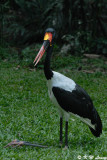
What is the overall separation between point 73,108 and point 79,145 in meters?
0.60

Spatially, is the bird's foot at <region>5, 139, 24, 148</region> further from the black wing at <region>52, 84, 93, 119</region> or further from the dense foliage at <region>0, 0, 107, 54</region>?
the dense foliage at <region>0, 0, 107, 54</region>

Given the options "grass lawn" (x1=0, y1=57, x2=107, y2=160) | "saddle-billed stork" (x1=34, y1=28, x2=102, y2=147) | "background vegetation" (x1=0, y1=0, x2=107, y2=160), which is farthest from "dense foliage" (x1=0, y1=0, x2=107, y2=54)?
"saddle-billed stork" (x1=34, y1=28, x2=102, y2=147)

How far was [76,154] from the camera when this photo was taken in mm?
4387

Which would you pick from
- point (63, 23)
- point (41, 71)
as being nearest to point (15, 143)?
point (41, 71)

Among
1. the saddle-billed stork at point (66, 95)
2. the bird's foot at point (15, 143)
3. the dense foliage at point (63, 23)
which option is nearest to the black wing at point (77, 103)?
the saddle-billed stork at point (66, 95)

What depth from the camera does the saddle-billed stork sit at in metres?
4.66

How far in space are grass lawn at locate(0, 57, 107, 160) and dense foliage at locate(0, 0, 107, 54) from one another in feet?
4.87

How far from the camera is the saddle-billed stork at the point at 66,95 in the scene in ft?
15.3

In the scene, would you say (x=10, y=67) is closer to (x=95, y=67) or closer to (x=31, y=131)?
(x=95, y=67)

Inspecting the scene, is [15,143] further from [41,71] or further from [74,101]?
[41,71]

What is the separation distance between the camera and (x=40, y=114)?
6.43 meters

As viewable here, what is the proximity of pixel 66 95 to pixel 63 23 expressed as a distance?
26.5 ft

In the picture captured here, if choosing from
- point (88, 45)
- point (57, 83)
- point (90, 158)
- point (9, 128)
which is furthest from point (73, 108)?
point (88, 45)

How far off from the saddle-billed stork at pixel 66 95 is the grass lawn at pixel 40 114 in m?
0.37
